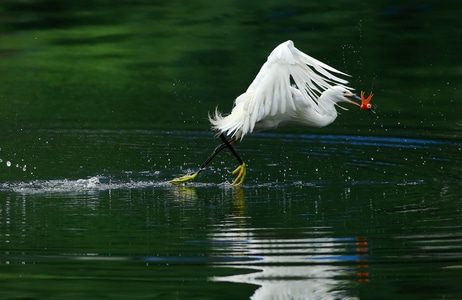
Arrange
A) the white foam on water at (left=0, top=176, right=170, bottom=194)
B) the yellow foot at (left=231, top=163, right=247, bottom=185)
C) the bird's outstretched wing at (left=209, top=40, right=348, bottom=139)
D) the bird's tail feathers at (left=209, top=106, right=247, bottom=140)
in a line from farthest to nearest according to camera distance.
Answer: the bird's tail feathers at (left=209, top=106, right=247, bottom=140) < the yellow foot at (left=231, top=163, right=247, bottom=185) < the white foam on water at (left=0, top=176, right=170, bottom=194) < the bird's outstretched wing at (left=209, top=40, right=348, bottom=139)

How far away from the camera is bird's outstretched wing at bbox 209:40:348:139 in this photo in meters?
12.4

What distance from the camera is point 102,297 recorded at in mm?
8164

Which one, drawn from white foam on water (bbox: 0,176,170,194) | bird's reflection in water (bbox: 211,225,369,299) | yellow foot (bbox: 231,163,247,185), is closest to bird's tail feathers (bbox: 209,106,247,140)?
yellow foot (bbox: 231,163,247,185)

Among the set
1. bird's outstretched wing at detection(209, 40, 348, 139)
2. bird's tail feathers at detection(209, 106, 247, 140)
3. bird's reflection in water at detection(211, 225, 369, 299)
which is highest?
bird's outstretched wing at detection(209, 40, 348, 139)

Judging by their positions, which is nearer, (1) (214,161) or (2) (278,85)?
(2) (278,85)

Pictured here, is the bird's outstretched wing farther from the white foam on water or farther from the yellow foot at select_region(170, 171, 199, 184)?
the white foam on water

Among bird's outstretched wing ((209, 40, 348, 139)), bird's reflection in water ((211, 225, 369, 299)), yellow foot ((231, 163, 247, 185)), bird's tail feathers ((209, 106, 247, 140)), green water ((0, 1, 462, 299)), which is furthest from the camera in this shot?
bird's tail feathers ((209, 106, 247, 140))

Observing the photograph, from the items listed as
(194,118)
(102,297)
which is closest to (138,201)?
(102,297)

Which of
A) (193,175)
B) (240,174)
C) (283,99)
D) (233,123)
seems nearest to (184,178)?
(193,175)

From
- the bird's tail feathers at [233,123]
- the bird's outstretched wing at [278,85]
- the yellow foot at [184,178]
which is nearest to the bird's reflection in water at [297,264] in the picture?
the bird's outstretched wing at [278,85]

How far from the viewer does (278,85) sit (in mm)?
12570

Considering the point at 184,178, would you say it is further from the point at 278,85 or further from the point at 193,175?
the point at 278,85

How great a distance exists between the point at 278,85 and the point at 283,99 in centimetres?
20

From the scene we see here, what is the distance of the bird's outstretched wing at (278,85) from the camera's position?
1244 cm
